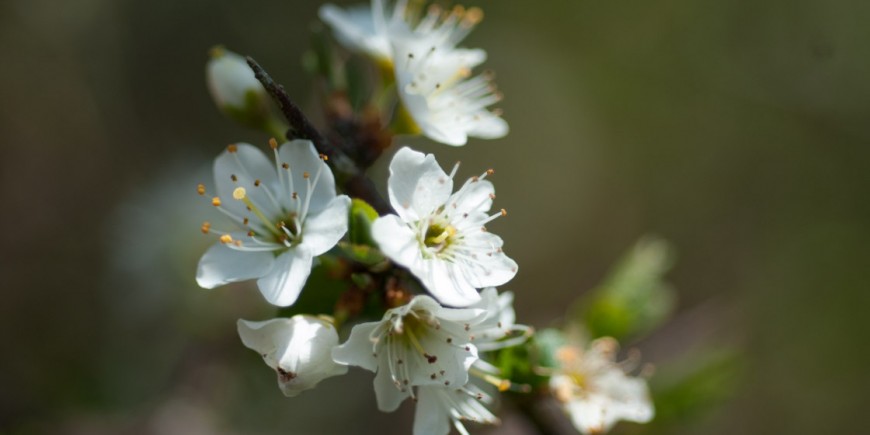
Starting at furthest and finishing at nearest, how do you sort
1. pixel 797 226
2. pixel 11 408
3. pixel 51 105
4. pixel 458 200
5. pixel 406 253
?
pixel 797 226 → pixel 51 105 → pixel 11 408 → pixel 458 200 → pixel 406 253

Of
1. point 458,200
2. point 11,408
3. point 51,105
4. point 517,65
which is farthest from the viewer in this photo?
point 517,65

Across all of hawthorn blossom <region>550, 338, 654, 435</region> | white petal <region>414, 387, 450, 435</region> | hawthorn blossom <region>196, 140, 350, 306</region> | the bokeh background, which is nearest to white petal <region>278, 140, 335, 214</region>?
hawthorn blossom <region>196, 140, 350, 306</region>

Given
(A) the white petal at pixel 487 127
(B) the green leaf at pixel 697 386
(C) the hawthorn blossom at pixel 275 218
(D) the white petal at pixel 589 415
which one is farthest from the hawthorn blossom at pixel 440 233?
(B) the green leaf at pixel 697 386

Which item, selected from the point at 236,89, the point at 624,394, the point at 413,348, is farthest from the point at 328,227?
the point at 624,394

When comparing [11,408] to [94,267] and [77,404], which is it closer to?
[77,404]

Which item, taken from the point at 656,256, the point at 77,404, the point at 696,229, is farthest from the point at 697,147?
the point at 77,404

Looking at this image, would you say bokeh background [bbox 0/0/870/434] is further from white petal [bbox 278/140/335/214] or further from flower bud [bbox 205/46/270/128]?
white petal [bbox 278/140/335/214]

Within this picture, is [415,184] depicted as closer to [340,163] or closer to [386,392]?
[340,163]
